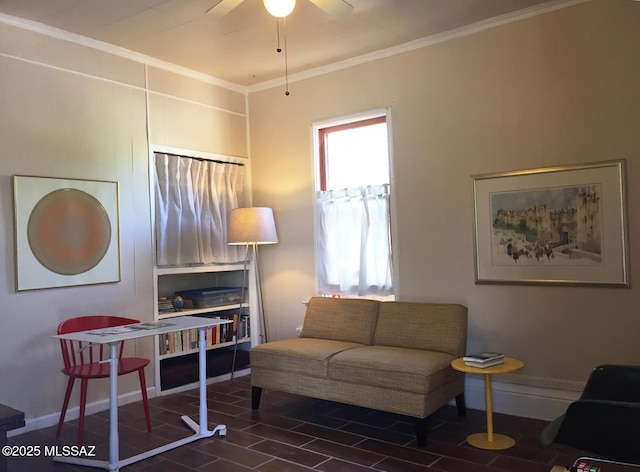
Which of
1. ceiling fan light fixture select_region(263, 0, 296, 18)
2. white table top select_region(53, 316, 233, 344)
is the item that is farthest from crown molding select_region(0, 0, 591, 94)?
white table top select_region(53, 316, 233, 344)

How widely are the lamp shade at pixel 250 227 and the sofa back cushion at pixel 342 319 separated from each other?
2.41 feet

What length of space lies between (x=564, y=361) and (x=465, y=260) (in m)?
0.99

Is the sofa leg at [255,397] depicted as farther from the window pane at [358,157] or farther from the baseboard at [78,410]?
the window pane at [358,157]

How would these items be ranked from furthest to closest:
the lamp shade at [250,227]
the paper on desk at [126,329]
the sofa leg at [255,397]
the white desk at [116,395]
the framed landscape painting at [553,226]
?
the lamp shade at [250,227], the sofa leg at [255,397], the framed landscape painting at [553,226], the paper on desk at [126,329], the white desk at [116,395]

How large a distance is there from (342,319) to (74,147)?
250 cm

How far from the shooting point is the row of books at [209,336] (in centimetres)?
470

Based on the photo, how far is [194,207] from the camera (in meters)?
4.96

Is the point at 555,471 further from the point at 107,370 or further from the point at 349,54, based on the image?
the point at 349,54

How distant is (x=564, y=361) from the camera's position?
3.73m

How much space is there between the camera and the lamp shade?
4.80 meters

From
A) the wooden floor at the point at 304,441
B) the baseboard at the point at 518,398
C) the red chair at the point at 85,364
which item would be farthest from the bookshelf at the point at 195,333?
the baseboard at the point at 518,398

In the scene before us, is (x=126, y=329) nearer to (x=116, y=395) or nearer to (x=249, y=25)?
(x=116, y=395)

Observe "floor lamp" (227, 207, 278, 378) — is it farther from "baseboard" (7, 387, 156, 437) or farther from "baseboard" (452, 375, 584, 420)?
"baseboard" (452, 375, 584, 420)

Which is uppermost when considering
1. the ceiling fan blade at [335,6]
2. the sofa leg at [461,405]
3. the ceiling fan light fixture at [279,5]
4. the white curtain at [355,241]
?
the ceiling fan blade at [335,6]
